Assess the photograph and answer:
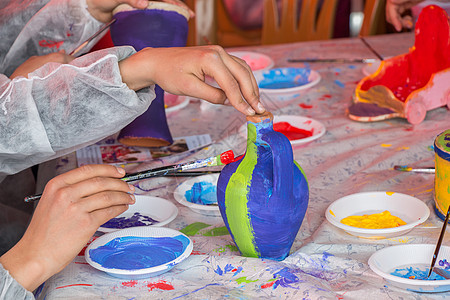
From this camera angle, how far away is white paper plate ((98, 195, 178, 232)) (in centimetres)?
93

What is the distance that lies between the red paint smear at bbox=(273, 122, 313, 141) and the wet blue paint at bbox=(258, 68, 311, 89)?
288 millimetres

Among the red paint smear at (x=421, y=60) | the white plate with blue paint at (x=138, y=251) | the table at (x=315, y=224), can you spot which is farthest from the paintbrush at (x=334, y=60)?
the white plate with blue paint at (x=138, y=251)

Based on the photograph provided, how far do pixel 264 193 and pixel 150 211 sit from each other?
28 centimetres

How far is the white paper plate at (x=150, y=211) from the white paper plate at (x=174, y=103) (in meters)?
0.49

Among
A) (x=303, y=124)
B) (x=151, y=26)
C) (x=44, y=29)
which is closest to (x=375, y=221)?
(x=303, y=124)

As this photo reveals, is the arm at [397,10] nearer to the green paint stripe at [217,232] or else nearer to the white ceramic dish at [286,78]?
the white ceramic dish at [286,78]

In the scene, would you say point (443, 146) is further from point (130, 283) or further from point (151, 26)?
point (151, 26)

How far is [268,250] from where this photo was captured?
806 mm

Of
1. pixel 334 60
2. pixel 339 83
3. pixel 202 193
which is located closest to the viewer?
pixel 202 193

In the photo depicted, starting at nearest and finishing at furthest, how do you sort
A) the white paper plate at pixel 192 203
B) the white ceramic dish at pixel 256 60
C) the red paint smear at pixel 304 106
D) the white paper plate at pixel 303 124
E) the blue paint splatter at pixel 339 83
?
the white paper plate at pixel 192 203
the white paper plate at pixel 303 124
the red paint smear at pixel 304 106
the blue paint splatter at pixel 339 83
the white ceramic dish at pixel 256 60

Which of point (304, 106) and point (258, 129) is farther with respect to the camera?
point (304, 106)

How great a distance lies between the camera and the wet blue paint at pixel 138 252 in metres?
0.79

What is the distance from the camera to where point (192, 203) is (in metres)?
0.96

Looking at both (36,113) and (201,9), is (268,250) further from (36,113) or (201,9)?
(201,9)
